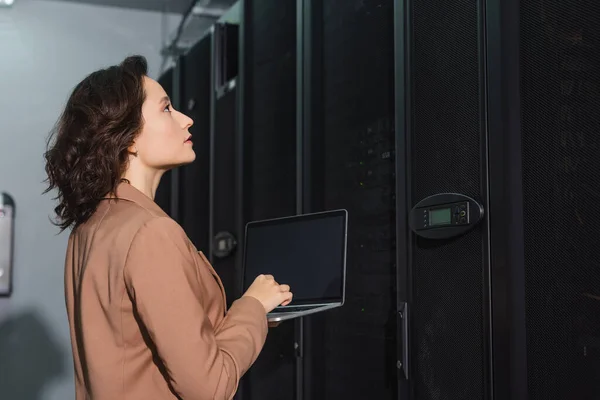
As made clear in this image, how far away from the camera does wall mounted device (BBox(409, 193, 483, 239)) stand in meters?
1.25

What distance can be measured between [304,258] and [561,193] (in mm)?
494

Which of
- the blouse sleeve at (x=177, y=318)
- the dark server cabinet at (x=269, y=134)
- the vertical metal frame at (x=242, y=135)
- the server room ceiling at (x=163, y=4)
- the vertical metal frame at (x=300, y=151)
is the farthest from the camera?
the server room ceiling at (x=163, y=4)

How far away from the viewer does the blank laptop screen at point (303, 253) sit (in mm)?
1307

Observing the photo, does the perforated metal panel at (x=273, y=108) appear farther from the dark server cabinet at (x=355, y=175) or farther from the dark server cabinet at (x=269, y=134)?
the dark server cabinet at (x=355, y=175)

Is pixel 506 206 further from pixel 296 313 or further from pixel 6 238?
pixel 6 238

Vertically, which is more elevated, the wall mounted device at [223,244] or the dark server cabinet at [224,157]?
the dark server cabinet at [224,157]

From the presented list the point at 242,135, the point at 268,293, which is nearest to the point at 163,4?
the point at 242,135

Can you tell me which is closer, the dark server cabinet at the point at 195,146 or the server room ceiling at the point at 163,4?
the dark server cabinet at the point at 195,146

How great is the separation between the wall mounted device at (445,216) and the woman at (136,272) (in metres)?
0.32

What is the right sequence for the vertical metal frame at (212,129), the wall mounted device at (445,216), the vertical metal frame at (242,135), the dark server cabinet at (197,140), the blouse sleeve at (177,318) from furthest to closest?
1. the dark server cabinet at (197,140)
2. the vertical metal frame at (212,129)
3. the vertical metal frame at (242,135)
4. the wall mounted device at (445,216)
5. the blouse sleeve at (177,318)

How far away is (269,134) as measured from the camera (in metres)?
2.19

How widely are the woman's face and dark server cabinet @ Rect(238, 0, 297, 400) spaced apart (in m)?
0.78

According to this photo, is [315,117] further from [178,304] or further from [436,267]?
[178,304]

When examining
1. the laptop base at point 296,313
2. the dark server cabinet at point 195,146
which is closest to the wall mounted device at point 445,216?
the laptop base at point 296,313
